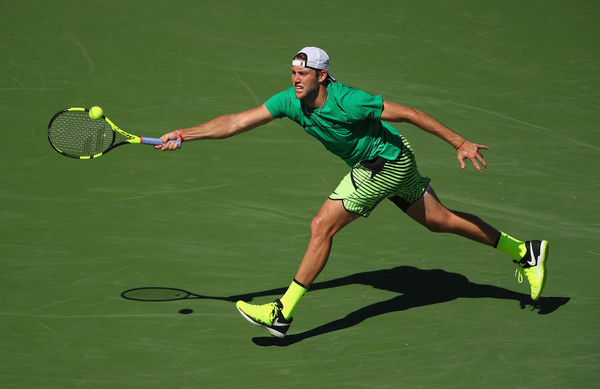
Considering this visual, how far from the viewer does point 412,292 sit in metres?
7.04

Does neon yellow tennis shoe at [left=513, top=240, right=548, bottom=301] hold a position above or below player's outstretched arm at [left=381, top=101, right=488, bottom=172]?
below

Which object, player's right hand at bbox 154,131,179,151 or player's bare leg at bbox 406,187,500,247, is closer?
player's right hand at bbox 154,131,179,151

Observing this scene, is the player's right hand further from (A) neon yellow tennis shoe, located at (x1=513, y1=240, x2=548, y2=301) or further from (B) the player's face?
(A) neon yellow tennis shoe, located at (x1=513, y1=240, x2=548, y2=301)

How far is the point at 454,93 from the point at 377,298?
548 cm

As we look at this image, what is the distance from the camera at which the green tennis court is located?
5938 millimetres

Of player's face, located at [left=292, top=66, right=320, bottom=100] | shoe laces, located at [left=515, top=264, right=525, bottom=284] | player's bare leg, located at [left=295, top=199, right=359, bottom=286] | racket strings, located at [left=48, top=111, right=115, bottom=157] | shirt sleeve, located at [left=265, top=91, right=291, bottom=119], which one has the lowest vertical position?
shoe laces, located at [left=515, top=264, right=525, bottom=284]

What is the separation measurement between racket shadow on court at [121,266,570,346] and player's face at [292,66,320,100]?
1.73 metres

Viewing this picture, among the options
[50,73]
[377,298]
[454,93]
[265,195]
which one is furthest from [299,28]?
[377,298]

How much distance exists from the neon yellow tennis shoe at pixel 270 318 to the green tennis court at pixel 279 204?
0.40 feet

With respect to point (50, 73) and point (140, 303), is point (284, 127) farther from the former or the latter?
point (140, 303)

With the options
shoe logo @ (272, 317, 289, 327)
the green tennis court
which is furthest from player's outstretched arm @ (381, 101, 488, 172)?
shoe logo @ (272, 317, 289, 327)

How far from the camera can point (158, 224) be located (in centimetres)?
822


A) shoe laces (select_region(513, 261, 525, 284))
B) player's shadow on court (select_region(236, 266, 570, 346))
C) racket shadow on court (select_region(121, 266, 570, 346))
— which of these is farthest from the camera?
shoe laces (select_region(513, 261, 525, 284))

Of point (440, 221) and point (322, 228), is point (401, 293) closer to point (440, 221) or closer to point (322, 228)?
point (440, 221)
